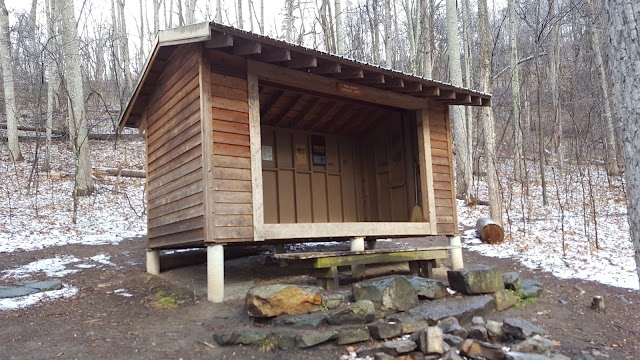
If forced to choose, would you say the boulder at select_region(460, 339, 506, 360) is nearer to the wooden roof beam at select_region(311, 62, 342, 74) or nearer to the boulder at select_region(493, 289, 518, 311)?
the boulder at select_region(493, 289, 518, 311)

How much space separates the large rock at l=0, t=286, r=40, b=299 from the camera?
650 centimetres

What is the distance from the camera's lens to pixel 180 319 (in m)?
5.71

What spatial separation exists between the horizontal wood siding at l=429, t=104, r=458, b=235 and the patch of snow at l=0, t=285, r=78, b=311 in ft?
19.5

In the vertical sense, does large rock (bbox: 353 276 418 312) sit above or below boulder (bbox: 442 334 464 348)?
above

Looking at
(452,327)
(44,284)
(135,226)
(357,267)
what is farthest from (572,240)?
(135,226)

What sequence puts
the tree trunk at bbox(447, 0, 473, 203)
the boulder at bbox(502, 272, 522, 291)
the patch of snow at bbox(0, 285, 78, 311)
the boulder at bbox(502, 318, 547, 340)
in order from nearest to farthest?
the boulder at bbox(502, 318, 547, 340)
the patch of snow at bbox(0, 285, 78, 311)
the boulder at bbox(502, 272, 522, 291)
the tree trunk at bbox(447, 0, 473, 203)

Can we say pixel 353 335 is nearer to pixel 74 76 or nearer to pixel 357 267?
pixel 357 267

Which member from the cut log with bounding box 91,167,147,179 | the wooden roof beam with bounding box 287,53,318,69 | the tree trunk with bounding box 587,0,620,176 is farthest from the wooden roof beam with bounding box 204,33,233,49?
the tree trunk with bounding box 587,0,620,176

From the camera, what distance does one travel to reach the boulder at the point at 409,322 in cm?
517

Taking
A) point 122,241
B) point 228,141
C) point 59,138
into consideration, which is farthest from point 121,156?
point 228,141

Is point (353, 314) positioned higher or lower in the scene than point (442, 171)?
lower

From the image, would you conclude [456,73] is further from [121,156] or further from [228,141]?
[121,156]

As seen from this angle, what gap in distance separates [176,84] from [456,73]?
8.58 metres

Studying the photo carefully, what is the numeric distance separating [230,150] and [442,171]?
159 inches
